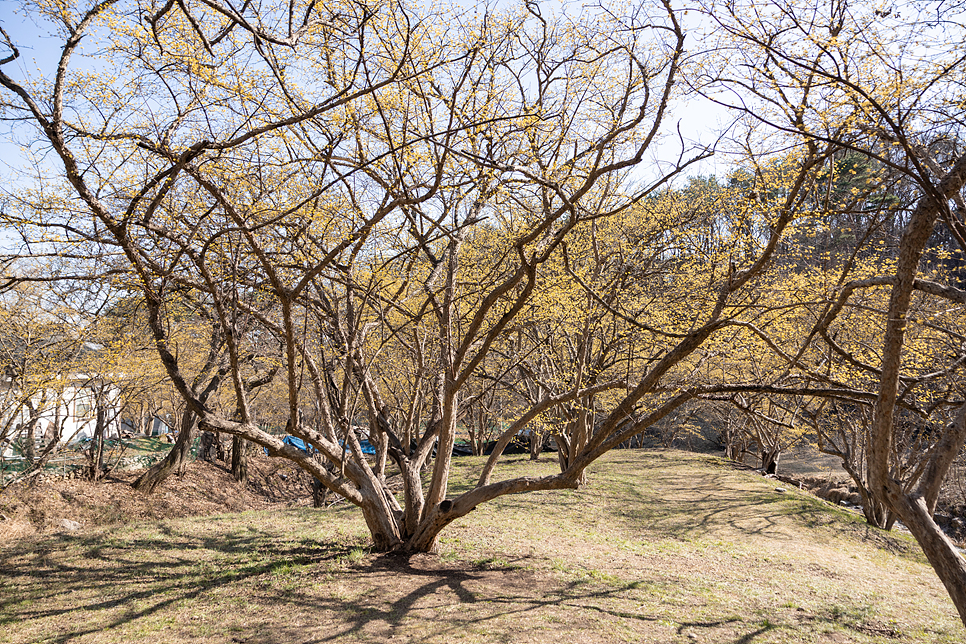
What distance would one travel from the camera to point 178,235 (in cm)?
525

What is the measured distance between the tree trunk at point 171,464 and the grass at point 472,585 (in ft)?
10.2

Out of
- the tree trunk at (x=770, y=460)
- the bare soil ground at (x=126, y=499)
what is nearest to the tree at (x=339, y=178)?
the bare soil ground at (x=126, y=499)

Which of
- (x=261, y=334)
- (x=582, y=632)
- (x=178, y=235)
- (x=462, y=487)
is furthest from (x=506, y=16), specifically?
(x=462, y=487)

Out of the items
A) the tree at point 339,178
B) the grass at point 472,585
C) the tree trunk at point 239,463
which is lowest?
the grass at point 472,585

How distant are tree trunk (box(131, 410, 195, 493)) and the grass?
10.2ft

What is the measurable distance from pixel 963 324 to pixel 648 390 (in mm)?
7338

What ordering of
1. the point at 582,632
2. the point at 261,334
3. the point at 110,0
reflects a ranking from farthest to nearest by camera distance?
the point at 261,334 → the point at 582,632 → the point at 110,0

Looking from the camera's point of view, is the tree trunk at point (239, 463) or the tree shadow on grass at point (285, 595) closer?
the tree shadow on grass at point (285, 595)

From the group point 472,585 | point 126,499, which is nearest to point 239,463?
point 126,499

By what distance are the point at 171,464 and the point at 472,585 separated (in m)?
9.01

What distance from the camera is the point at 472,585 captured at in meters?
5.77

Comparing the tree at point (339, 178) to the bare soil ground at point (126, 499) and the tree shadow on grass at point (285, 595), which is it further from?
the bare soil ground at point (126, 499)

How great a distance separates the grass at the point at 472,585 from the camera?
4625 millimetres

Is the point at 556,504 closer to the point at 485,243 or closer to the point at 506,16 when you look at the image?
the point at 485,243
